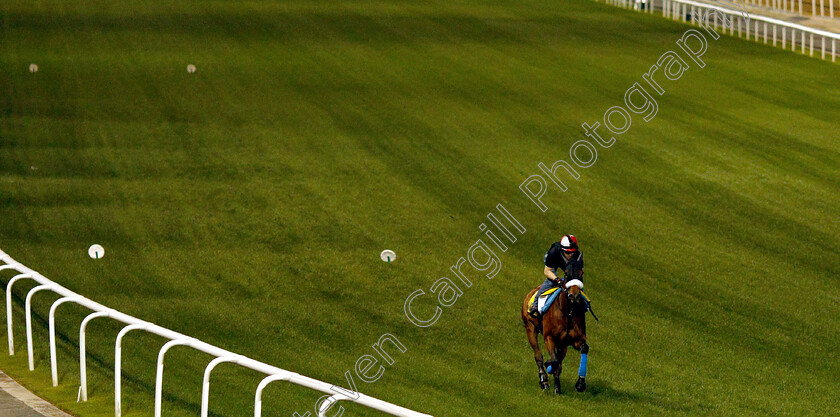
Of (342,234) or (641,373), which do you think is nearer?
(641,373)

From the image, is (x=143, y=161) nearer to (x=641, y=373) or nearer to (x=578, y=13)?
(x=641, y=373)

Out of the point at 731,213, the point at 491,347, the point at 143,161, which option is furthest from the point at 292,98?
the point at 491,347

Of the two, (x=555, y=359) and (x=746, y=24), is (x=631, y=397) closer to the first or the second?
(x=555, y=359)

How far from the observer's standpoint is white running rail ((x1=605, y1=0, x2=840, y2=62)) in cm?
2445

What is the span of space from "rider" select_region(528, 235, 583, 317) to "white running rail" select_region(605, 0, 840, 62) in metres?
17.2

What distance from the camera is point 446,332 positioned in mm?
10609

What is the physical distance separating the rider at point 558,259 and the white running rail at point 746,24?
17.2 metres

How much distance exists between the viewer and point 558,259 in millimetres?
8828

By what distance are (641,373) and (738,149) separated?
932cm

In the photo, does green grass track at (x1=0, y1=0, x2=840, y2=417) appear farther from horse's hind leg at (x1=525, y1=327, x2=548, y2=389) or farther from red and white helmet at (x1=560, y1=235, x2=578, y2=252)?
red and white helmet at (x1=560, y1=235, x2=578, y2=252)

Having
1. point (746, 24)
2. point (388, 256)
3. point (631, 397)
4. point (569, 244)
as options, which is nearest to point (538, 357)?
point (631, 397)

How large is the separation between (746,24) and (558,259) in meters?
20.5

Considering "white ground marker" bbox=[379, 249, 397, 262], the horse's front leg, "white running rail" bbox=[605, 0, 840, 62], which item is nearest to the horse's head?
the horse's front leg

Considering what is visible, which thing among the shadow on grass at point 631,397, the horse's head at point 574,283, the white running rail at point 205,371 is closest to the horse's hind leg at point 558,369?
the shadow on grass at point 631,397
